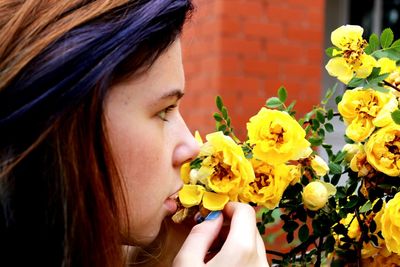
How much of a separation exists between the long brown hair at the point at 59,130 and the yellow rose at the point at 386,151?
410 mm

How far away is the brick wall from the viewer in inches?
128

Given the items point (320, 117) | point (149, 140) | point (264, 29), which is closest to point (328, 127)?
point (320, 117)

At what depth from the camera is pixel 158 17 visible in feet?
3.36

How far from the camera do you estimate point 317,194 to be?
1125 mm

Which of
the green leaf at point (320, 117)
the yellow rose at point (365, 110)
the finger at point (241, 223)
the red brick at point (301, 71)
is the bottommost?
the red brick at point (301, 71)

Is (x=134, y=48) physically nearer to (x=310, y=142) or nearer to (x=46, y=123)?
(x=46, y=123)

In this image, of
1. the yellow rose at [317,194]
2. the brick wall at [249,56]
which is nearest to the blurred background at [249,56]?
the brick wall at [249,56]

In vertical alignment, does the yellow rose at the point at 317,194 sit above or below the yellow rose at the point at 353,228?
above

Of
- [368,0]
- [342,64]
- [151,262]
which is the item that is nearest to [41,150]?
[151,262]

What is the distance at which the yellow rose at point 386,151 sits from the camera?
109 cm

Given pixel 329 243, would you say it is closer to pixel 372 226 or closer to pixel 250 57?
pixel 372 226

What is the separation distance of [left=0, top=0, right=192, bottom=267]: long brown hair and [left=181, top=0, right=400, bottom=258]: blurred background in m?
2.19

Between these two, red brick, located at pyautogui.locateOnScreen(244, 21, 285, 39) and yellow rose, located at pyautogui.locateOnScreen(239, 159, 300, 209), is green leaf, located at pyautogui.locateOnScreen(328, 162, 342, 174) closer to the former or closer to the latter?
yellow rose, located at pyautogui.locateOnScreen(239, 159, 300, 209)

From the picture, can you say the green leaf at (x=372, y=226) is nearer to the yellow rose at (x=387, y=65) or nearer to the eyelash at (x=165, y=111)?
the yellow rose at (x=387, y=65)
